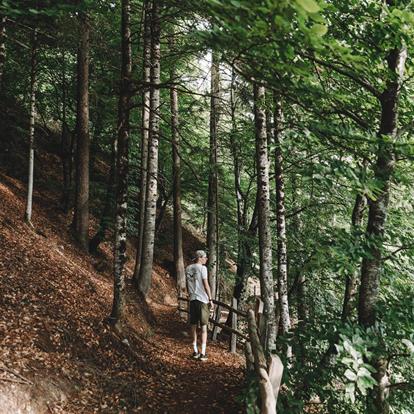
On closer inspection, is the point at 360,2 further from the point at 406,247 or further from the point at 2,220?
the point at 2,220

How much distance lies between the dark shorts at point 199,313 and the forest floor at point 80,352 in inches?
32.7

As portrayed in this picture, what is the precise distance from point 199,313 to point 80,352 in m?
2.55

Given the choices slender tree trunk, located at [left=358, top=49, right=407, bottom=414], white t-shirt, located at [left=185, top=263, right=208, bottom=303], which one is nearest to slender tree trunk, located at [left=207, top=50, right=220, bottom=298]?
white t-shirt, located at [left=185, top=263, right=208, bottom=303]

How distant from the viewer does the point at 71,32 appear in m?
7.27

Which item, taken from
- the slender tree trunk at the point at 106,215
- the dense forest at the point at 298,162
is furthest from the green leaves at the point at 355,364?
the slender tree trunk at the point at 106,215

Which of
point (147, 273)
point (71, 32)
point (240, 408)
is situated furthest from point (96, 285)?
point (71, 32)

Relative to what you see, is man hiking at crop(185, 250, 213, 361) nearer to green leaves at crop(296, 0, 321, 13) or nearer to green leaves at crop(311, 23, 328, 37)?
green leaves at crop(311, 23, 328, 37)

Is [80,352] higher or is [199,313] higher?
[80,352]

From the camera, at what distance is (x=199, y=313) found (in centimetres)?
748

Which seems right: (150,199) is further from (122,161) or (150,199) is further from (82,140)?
(82,140)

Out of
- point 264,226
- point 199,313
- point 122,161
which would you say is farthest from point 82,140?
point 264,226

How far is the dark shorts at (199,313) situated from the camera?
7453 millimetres

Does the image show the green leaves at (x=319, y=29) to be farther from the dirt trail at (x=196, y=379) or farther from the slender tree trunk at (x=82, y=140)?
the slender tree trunk at (x=82, y=140)

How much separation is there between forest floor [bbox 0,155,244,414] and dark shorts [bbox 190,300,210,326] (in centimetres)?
83
